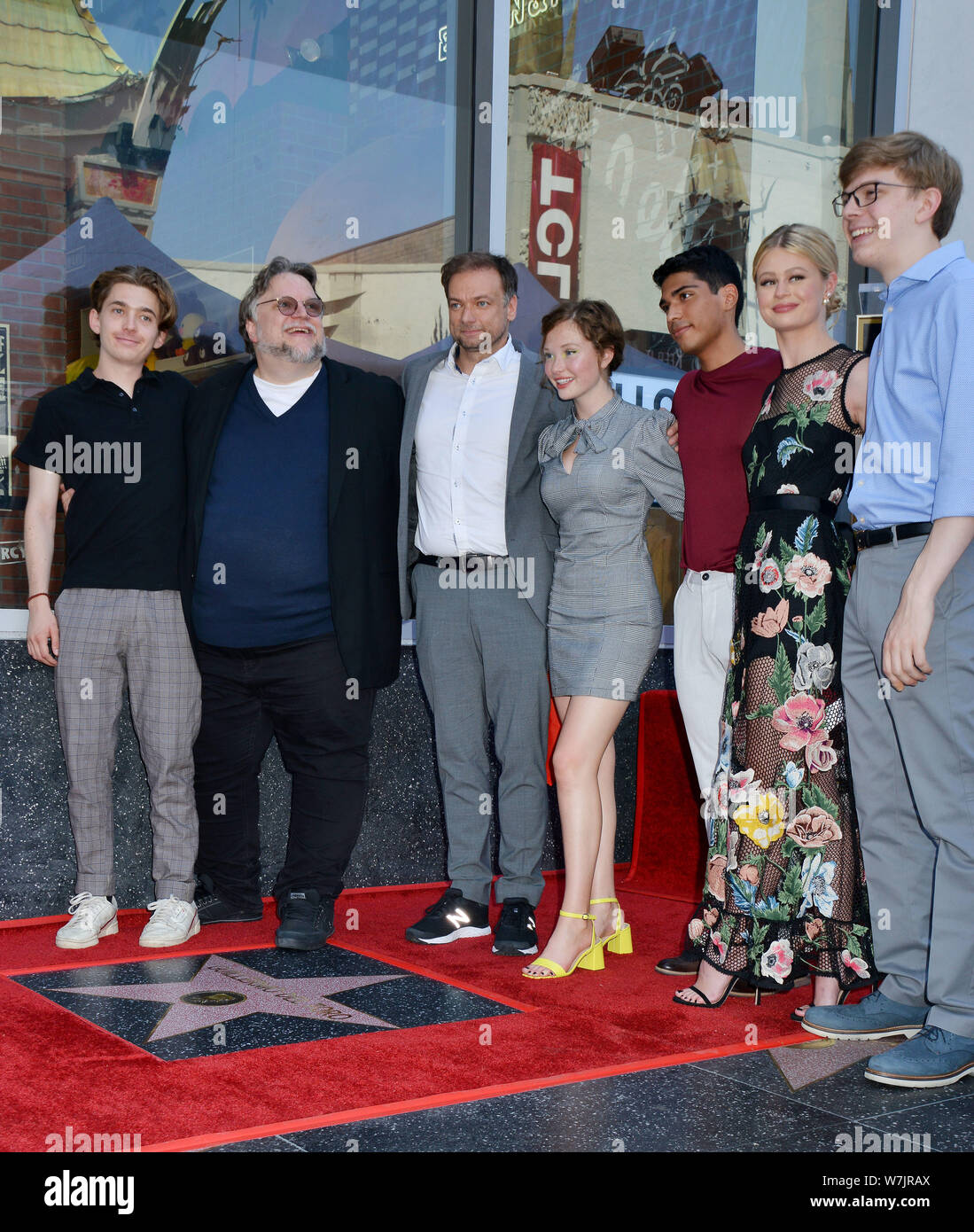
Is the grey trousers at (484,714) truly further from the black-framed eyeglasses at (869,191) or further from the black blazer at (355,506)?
the black-framed eyeglasses at (869,191)

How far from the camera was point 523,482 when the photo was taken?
3588 mm

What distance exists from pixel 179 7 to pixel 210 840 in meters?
2.90

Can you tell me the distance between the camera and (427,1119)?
7.11ft

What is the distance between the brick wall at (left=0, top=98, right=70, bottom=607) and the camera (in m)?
4.07

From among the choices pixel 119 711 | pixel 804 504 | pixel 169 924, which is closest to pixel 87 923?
pixel 169 924

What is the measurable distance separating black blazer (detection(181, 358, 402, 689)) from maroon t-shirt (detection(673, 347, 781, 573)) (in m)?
0.91

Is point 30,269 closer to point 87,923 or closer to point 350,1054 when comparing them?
point 87,923

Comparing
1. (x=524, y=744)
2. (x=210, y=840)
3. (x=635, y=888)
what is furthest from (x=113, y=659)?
(x=635, y=888)

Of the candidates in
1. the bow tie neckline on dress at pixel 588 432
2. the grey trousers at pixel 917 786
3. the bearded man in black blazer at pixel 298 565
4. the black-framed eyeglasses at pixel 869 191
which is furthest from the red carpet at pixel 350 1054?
the black-framed eyeglasses at pixel 869 191

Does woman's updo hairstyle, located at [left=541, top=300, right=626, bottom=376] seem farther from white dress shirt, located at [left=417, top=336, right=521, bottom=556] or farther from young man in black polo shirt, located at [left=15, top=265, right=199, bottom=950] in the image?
young man in black polo shirt, located at [left=15, top=265, right=199, bottom=950]

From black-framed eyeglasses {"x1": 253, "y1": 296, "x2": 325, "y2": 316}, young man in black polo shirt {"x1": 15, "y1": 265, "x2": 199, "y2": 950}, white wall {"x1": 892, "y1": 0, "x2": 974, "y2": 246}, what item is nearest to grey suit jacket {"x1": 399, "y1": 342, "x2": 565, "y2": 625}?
black-framed eyeglasses {"x1": 253, "y1": 296, "x2": 325, "y2": 316}

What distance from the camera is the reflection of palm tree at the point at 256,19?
4584 millimetres

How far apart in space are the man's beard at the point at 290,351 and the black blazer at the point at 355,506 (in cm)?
10

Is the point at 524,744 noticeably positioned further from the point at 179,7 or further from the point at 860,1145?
the point at 179,7
